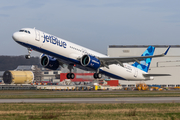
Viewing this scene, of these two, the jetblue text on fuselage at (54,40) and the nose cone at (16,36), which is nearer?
the nose cone at (16,36)

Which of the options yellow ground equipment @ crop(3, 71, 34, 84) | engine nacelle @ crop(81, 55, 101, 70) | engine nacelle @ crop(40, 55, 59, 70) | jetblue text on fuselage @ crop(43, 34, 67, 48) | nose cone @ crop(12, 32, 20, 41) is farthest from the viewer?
yellow ground equipment @ crop(3, 71, 34, 84)

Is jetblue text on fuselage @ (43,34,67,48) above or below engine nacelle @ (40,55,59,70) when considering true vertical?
above

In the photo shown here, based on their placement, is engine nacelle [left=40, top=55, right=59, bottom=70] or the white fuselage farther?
engine nacelle [left=40, top=55, right=59, bottom=70]

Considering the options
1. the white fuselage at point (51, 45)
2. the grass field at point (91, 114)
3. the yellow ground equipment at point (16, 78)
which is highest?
the white fuselage at point (51, 45)

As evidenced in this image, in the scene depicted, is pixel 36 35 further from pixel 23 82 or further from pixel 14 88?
pixel 23 82

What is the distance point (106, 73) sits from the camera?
52.5 metres

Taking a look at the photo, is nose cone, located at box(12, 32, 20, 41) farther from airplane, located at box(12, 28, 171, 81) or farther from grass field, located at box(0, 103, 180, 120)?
grass field, located at box(0, 103, 180, 120)

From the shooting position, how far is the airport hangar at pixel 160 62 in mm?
111812

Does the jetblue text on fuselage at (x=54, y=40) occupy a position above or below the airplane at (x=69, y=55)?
above

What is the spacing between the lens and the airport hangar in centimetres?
11181

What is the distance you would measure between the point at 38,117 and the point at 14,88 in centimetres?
6258

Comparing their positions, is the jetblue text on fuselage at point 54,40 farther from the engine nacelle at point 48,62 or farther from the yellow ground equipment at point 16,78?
the yellow ground equipment at point 16,78

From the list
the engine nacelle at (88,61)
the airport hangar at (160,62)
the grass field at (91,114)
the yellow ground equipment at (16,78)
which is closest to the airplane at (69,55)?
the engine nacelle at (88,61)

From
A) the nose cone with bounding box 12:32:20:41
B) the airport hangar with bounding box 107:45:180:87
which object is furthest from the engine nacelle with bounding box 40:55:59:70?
the airport hangar with bounding box 107:45:180:87
